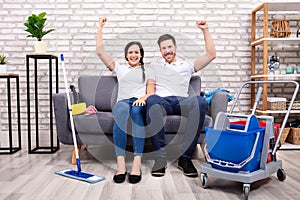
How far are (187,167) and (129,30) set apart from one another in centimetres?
185

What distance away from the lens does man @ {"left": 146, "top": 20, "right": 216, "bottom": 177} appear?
2.63 m

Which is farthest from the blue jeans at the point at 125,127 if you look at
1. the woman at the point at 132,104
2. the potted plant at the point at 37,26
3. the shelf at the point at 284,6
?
the shelf at the point at 284,6

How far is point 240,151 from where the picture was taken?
83.7 inches

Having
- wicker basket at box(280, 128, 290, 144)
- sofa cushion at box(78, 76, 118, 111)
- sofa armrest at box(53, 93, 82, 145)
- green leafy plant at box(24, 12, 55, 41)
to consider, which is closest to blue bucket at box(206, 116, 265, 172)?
sofa armrest at box(53, 93, 82, 145)

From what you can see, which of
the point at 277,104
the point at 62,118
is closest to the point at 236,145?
the point at 62,118

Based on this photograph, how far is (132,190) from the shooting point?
7.31 feet

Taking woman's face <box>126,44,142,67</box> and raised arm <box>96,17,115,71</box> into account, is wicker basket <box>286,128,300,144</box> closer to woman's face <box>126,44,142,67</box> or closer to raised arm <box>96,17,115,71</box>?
woman's face <box>126,44,142,67</box>

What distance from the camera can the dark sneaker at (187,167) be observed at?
99.3 inches

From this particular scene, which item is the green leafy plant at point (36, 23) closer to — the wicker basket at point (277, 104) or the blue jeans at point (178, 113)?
the blue jeans at point (178, 113)

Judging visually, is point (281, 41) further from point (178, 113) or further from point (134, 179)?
point (134, 179)

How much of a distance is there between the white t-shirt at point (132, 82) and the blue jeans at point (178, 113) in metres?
0.27

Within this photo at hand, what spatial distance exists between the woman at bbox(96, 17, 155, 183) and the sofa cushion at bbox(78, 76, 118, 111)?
269 mm

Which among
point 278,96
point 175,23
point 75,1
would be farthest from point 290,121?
point 75,1

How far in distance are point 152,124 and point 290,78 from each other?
6.49 ft
